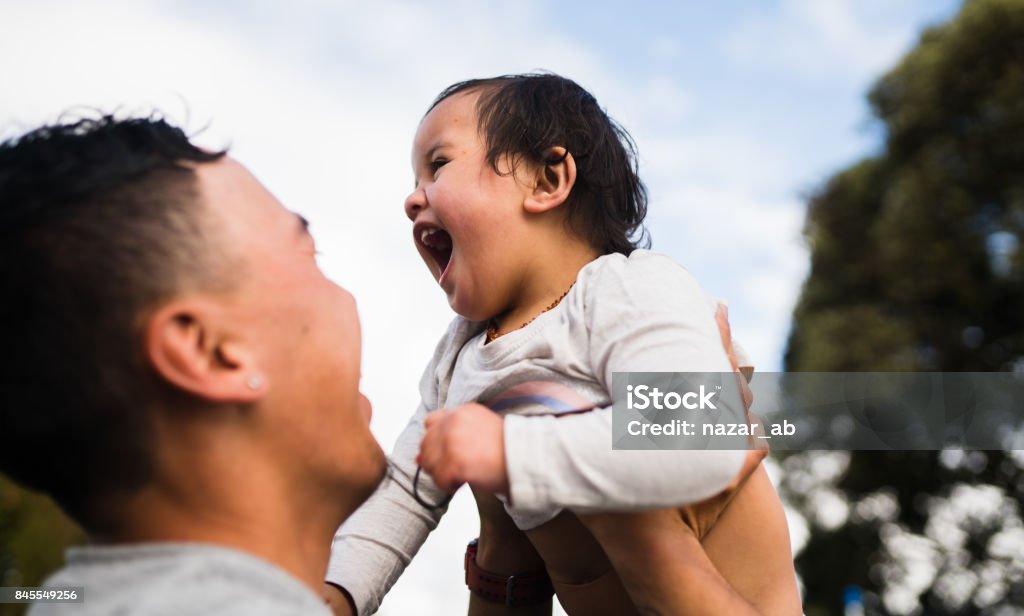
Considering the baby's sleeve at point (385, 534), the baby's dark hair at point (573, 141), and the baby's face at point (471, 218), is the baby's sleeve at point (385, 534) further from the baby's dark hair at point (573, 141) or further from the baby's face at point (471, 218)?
the baby's dark hair at point (573, 141)

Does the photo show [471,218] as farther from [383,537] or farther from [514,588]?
[514,588]

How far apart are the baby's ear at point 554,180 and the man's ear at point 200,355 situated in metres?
1.13

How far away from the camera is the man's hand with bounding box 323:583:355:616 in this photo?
206 cm

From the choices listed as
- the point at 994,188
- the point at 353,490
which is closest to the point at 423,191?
the point at 353,490

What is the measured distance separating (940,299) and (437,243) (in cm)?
1529

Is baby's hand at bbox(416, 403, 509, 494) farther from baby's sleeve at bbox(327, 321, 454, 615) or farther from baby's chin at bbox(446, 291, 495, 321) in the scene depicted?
baby's chin at bbox(446, 291, 495, 321)

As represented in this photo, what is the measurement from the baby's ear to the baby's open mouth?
0.26m

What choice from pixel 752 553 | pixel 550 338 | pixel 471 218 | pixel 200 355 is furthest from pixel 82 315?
pixel 752 553

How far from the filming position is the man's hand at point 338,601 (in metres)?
2.06

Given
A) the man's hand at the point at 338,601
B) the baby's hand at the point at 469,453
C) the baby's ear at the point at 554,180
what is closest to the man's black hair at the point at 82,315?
the baby's hand at the point at 469,453

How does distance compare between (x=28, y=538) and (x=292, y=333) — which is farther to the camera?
(x=28, y=538)

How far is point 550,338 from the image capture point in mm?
1991

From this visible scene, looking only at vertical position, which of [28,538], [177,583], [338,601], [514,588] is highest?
[28,538]

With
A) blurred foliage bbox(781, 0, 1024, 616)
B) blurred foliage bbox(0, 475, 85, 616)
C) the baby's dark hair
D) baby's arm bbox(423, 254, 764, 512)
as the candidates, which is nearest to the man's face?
baby's arm bbox(423, 254, 764, 512)
